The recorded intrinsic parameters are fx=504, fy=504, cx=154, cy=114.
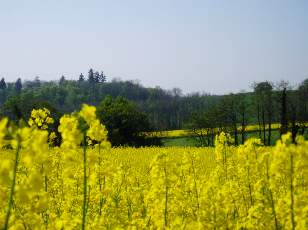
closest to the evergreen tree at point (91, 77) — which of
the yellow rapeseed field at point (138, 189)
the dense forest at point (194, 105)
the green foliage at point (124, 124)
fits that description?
the dense forest at point (194, 105)

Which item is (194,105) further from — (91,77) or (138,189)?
(138,189)

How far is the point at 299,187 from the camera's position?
18.7ft

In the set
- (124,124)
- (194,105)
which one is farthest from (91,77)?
(124,124)

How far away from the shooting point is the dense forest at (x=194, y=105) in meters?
56.5

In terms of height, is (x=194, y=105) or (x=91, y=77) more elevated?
(x=91, y=77)

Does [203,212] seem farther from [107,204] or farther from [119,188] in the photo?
[119,188]

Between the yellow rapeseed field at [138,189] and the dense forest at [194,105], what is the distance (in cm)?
77

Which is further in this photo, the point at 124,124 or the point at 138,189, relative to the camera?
the point at 124,124

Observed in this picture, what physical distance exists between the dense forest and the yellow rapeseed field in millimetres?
771

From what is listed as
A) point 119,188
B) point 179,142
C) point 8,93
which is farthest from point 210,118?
point 8,93

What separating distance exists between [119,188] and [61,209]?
1.19 m

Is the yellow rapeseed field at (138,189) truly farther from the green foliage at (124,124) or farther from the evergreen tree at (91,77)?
the evergreen tree at (91,77)

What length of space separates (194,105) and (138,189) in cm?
10289

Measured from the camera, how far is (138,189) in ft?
27.3
